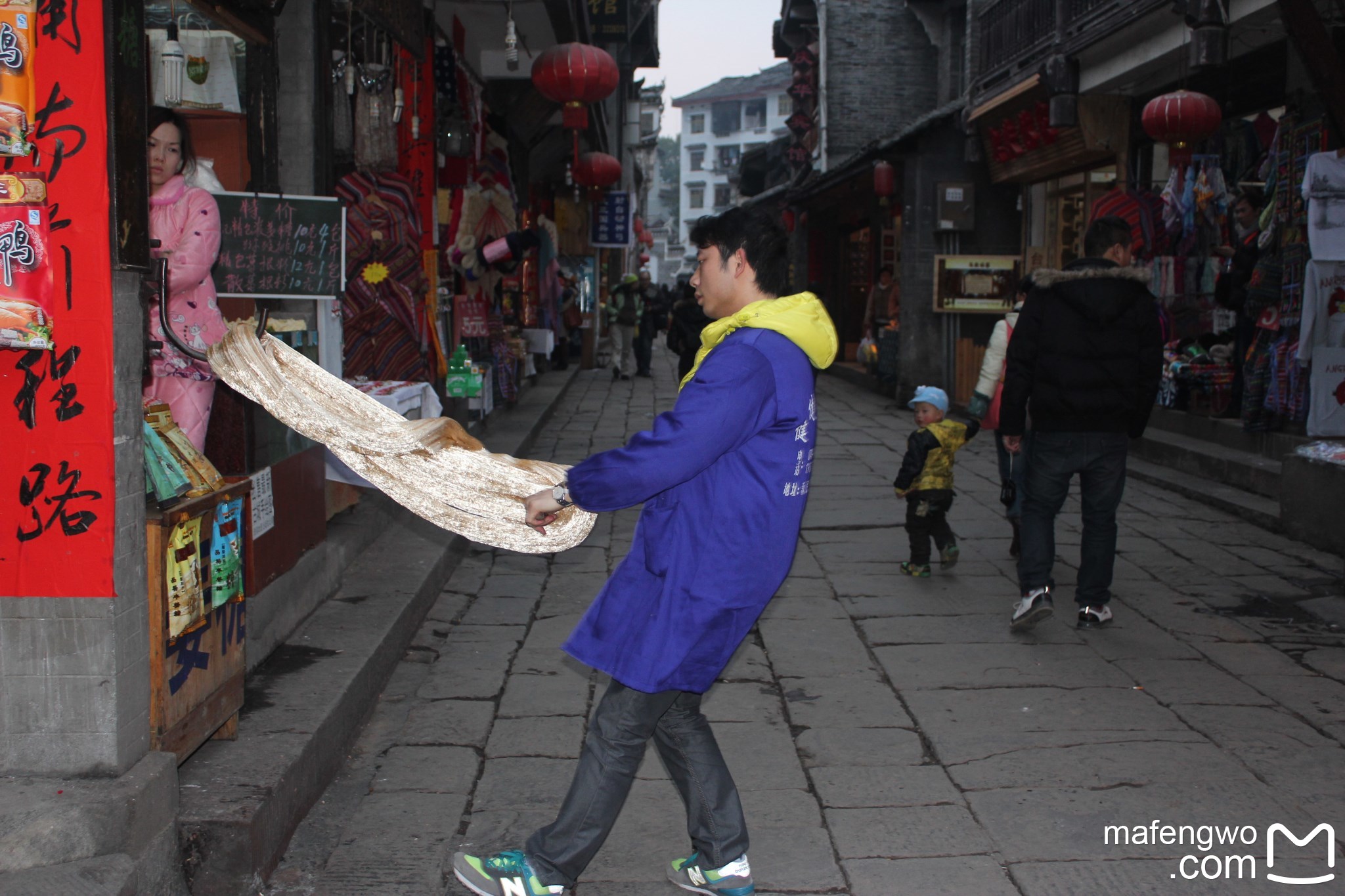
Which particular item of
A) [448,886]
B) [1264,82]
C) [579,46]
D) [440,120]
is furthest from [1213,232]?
[448,886]

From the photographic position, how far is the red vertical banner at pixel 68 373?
8.46ft

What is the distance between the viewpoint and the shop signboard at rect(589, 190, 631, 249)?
62.8 ft

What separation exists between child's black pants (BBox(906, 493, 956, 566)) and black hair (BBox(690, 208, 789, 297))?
345 centimetres

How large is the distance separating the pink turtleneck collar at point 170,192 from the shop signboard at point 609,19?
12593 mm

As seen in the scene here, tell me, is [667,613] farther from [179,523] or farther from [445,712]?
[445,712]

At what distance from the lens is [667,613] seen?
2588 mm

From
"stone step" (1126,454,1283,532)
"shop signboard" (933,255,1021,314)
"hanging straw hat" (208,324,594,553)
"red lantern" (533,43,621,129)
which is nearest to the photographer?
"hanging straw hat" (208,324,594,553)

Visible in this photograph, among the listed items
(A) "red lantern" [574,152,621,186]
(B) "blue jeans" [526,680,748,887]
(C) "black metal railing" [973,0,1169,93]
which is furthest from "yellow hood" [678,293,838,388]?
(A) "red lantern" [574,152,621,186]

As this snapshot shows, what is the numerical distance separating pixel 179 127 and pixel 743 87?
2770 inches

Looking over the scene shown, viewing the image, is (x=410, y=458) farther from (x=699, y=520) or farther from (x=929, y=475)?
(x=929, y=475)

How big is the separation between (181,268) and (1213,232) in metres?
8.55

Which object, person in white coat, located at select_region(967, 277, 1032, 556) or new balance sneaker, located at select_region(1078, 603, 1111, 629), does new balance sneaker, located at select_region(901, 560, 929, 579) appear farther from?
new balance sneaker, located at select_region(1078, 603, 1111, 629)

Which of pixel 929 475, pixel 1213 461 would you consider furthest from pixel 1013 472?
pixel 1213 461

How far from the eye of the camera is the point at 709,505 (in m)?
2.59
